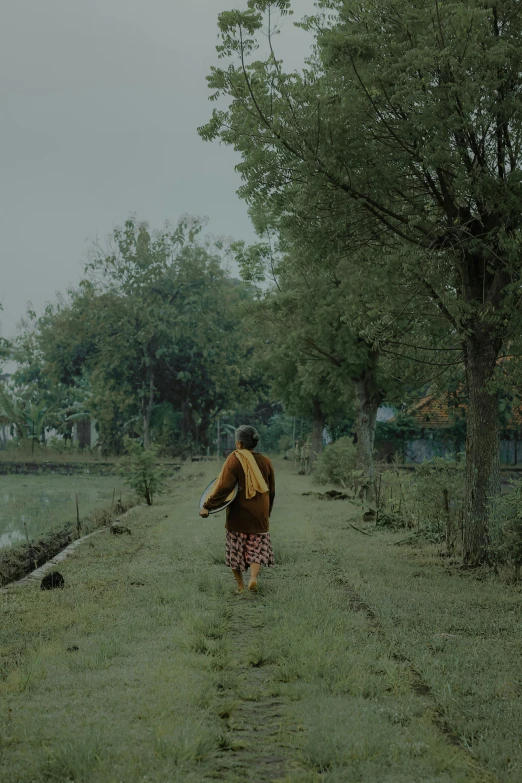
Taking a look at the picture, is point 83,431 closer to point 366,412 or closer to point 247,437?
point 366,412

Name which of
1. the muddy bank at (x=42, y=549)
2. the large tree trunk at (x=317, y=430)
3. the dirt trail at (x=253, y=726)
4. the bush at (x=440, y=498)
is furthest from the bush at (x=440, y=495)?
the large tree trunk at (x=317, y=430)

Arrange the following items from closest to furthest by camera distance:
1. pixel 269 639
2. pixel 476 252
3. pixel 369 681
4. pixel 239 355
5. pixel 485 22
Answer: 1. pixel 369 681
2. pixel 269 639
3. pixel 485 22
4. pixel 476 252
5. pixel 239 355

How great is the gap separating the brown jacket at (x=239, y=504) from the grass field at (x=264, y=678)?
734 mm

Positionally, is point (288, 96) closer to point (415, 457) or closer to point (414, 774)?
point (414, 774)

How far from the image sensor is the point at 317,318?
77.7ft

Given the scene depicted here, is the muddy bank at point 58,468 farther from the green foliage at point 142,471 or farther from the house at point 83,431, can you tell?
the green foliage at point 142,471

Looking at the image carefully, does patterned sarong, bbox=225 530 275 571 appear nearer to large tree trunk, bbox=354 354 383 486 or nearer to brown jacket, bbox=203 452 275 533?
brown jacket, bbox=203 452 275 533

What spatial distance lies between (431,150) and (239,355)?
139 ft

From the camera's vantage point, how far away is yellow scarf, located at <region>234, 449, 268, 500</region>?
9.48 m

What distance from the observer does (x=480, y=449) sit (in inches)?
452

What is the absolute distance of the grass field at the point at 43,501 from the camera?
59.5ft

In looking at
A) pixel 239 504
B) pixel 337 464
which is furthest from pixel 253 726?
pixel 337 464

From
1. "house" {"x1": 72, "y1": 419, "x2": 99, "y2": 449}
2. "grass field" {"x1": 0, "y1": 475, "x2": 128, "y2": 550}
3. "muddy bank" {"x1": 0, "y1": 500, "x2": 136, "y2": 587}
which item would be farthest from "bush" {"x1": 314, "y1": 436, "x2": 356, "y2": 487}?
"house" {"x1": 72, "y1": 419, "x2": 99, "y2": 449}

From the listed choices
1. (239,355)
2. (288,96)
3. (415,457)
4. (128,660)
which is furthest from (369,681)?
(239,355)
